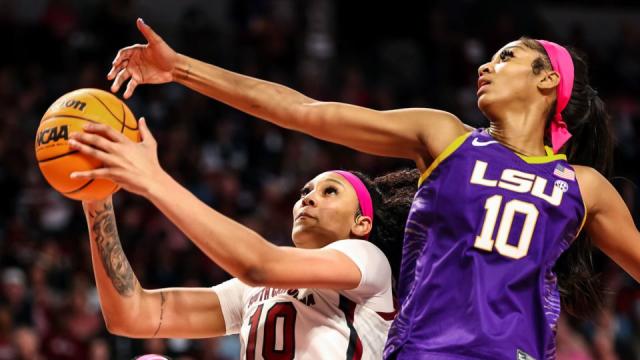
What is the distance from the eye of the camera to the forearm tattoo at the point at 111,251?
12.4 feet

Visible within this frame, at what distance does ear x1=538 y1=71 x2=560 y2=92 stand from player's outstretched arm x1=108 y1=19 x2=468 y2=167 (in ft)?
1.12

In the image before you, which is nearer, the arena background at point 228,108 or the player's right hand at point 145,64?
the player's right hand at point 145,64

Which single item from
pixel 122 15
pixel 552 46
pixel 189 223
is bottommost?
pixel 189 223

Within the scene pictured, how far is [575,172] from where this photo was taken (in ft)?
11.7

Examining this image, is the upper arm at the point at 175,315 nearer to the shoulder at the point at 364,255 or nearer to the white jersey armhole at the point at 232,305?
the white jersey armhole at the point at 232,305

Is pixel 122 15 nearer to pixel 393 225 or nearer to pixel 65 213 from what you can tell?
pixel 65 213

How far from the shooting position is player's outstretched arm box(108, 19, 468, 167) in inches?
134

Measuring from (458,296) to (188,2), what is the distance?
1102cm

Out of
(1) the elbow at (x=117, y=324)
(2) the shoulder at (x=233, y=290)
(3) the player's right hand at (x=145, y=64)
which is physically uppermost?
(3) the player's right hand at (x=145, y=64)

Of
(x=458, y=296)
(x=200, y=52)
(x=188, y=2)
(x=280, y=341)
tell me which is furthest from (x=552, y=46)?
(x=188, y=2)

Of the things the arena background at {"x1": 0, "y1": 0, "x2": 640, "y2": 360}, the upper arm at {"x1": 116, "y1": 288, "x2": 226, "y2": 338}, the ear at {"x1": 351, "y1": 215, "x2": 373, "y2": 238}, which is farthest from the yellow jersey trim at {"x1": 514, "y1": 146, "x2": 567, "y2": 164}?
the arena background at {"x1": 0, "y1": 0, "x2": 640, "y2": 360}

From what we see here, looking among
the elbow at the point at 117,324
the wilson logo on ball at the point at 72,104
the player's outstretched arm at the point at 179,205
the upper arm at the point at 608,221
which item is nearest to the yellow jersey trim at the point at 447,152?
the upper arm at the point at 608,221

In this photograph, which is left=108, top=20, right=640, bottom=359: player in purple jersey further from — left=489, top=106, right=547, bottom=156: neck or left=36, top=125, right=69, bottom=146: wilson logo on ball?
left=36, top=125, right=69, bottom=146: wilson logo on ball

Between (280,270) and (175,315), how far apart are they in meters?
1.28
